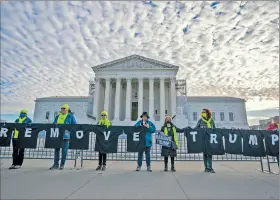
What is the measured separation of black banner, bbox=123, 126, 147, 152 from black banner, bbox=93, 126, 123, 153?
1.09ft

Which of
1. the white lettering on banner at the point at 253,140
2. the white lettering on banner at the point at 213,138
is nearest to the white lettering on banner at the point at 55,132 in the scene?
the white lettering on banner at the point at 213,138

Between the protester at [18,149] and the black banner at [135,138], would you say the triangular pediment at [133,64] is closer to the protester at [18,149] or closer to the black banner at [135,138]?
the black banner at [135,138]

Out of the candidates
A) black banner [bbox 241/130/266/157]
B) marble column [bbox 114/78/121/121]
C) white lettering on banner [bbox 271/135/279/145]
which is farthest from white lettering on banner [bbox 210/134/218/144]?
marble column [bbox 114/78/121/121]

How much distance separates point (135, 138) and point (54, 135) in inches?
112

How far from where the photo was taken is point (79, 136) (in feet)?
20.9

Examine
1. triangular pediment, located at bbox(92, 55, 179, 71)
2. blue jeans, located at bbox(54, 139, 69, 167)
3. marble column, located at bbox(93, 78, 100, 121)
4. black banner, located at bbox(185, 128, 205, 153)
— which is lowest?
blue jeans, located at bbox(54, 139, 69, 167)

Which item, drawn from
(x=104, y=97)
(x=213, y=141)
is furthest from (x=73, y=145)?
(x=104, y=97)

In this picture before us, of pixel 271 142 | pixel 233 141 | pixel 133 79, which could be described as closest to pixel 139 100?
pixel 133 79

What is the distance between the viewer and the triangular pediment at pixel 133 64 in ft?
132

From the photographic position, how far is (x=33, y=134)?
6332 mm

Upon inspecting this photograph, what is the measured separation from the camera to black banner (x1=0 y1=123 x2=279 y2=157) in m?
6.21

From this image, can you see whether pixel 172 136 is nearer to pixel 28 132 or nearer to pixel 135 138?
pixel 135 138

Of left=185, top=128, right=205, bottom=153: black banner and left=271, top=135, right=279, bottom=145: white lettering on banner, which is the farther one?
left=271, top=135, right=279, bottom=145: white lettering on banner

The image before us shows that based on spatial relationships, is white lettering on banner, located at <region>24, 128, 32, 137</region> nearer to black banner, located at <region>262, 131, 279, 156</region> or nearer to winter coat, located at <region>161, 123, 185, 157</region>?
winter coat, located at <region>161, 123, 185, 157</region>
